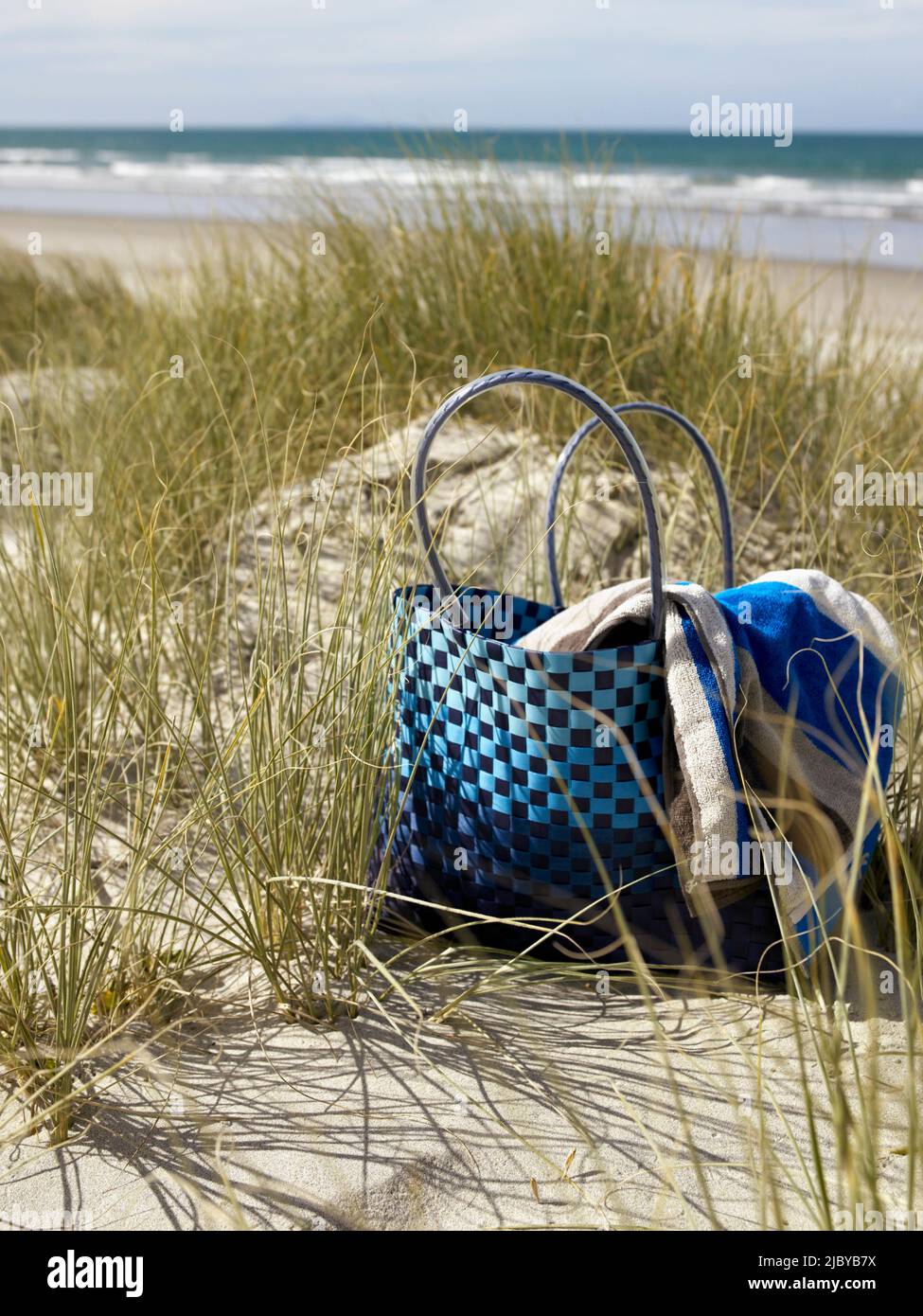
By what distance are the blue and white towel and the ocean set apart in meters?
1.85

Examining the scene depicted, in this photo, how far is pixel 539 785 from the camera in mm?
1779

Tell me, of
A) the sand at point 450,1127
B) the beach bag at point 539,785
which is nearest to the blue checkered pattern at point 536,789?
the beach bag at point 539,785

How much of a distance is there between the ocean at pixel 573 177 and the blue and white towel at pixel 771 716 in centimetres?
185

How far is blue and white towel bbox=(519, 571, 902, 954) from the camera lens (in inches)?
66.0

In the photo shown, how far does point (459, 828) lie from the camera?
6.11ft

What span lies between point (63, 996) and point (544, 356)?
241cm

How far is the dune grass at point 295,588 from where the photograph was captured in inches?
60.7

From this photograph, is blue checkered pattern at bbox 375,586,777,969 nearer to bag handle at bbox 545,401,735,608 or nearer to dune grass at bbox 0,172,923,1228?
dune grass at bbox 0,172,923,1228

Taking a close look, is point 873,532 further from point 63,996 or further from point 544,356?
point 63,996

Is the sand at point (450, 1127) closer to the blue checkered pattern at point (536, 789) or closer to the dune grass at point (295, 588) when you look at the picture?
the dune grass at point (295, 588)

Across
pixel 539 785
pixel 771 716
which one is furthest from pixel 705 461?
pixel 539 785

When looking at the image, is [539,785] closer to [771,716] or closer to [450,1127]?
[771,716]

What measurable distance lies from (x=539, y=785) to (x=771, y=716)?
359 mm

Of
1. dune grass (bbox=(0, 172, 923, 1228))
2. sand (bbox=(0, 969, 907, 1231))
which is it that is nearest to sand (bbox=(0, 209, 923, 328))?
dune grass (bbox=(0, 172, 923, 1228))
